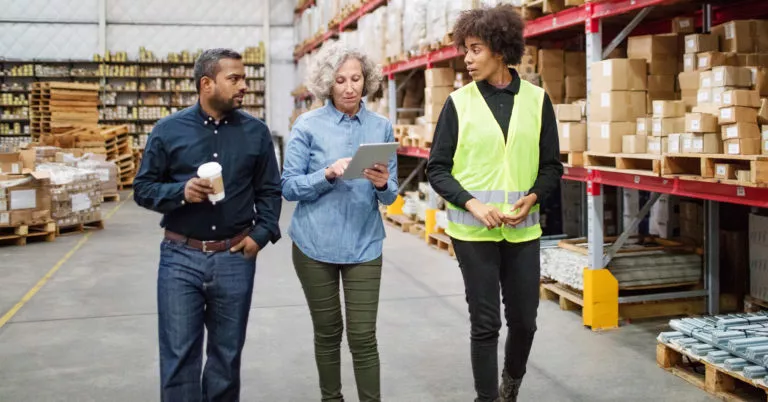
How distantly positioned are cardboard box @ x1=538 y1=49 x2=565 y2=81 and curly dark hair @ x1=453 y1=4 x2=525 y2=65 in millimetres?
3417

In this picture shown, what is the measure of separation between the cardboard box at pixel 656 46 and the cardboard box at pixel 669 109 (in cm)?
65

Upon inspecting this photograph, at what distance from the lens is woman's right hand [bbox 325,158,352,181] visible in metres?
2.93

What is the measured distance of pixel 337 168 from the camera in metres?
2.93

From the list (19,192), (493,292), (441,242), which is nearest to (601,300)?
(493,292)

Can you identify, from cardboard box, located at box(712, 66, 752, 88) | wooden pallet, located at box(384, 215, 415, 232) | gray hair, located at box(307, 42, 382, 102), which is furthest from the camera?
wooden pallet, located at box(384, 215, 415, 232)

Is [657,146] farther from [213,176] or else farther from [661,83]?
[213,176]

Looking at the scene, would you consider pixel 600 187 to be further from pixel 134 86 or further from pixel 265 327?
pixel 134 86

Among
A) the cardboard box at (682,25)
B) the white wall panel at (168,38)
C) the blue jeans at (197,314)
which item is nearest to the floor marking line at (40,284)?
the blue jeans at (197,314)

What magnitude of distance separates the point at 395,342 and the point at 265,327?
1046 millimetres

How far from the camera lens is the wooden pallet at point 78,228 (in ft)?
35.1

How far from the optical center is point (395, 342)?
17.0 ft

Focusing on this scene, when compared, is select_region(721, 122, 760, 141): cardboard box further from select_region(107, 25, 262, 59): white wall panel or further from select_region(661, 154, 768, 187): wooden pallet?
select_region(107, 25, 262, 59): white wall panel

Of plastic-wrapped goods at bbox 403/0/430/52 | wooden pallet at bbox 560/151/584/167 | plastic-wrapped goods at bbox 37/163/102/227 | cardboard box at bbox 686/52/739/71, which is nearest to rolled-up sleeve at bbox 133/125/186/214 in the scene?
cardboard box at bbox 686/52/739/71

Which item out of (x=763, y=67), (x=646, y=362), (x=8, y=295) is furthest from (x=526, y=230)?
(x=8, y=295)
